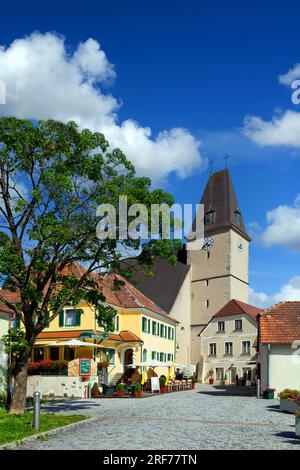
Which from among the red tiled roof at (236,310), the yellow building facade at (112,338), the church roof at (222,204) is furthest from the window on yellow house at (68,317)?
the church roof at (222,204)

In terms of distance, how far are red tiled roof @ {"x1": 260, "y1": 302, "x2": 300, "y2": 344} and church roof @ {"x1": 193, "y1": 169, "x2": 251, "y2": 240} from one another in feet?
133

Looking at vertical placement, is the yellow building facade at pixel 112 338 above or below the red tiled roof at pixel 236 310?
below

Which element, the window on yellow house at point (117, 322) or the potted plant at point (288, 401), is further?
the window on yellow house at point (117, 322)

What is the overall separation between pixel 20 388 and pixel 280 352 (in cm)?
1995

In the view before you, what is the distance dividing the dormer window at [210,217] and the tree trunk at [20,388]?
2427 inches

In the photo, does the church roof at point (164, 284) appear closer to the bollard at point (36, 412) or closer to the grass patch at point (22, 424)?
the grass patch at point (22, 424)

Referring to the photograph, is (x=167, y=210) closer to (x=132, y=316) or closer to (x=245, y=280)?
(x=132, y=316)

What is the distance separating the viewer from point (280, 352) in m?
37.0

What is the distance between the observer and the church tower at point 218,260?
75.7m

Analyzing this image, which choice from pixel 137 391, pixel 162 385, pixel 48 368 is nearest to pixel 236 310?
pixel 162 385

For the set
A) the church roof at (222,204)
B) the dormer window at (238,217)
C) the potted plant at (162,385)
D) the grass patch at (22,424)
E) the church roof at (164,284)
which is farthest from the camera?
the dormer window at (238,217)

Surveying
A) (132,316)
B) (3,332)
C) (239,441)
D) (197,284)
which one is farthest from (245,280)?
(239,441)
